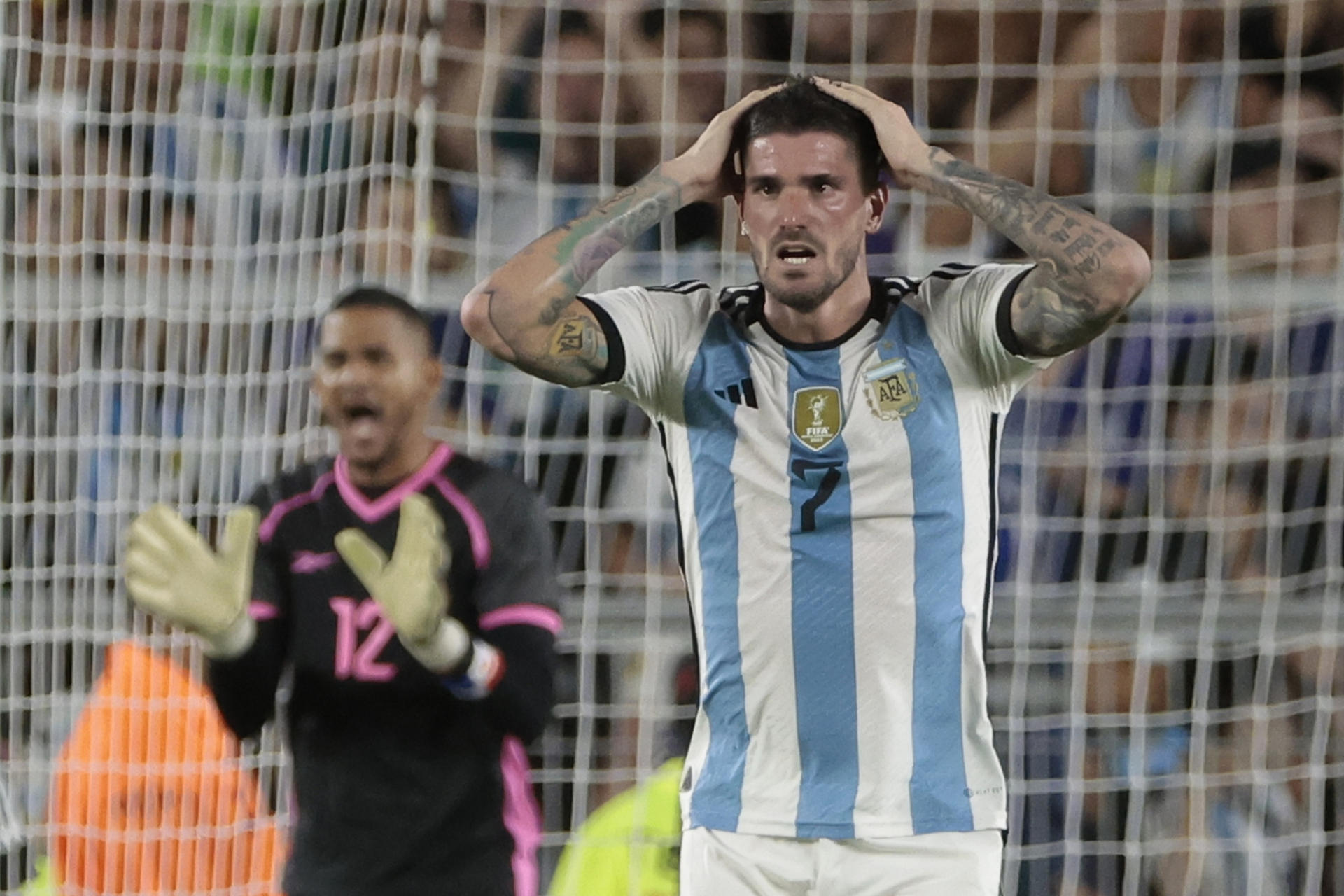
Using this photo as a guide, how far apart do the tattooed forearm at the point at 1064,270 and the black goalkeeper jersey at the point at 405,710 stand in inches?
36.1

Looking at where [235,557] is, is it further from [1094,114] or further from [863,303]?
[1094,114]

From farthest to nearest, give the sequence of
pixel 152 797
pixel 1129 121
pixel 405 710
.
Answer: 1. pixel 1129 121
2. pixel 152 797
3. pixel 405 710

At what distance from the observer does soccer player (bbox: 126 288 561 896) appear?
255 centimetres

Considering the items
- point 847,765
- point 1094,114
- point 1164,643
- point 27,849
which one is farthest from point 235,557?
point 1094,114

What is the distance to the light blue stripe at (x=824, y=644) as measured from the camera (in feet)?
7.87

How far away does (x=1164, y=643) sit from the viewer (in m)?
4.24

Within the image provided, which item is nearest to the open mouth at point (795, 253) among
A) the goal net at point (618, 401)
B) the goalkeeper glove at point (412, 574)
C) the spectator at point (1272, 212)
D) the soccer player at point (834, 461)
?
the soccer player at point (834, 461)

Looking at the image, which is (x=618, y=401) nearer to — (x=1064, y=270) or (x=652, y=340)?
(x=652, y=340)

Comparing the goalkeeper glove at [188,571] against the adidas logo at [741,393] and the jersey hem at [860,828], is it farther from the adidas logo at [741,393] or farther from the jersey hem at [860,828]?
the jersey hem at [860,828]

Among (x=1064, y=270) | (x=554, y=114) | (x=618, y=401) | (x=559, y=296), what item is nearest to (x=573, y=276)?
(x=559, y=296)

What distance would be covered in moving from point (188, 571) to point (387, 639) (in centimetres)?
36

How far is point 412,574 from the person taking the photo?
2.50 metres

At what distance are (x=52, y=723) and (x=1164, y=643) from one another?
2786 millimetres

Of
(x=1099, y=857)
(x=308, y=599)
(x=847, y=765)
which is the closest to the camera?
(x=847, y=765)
